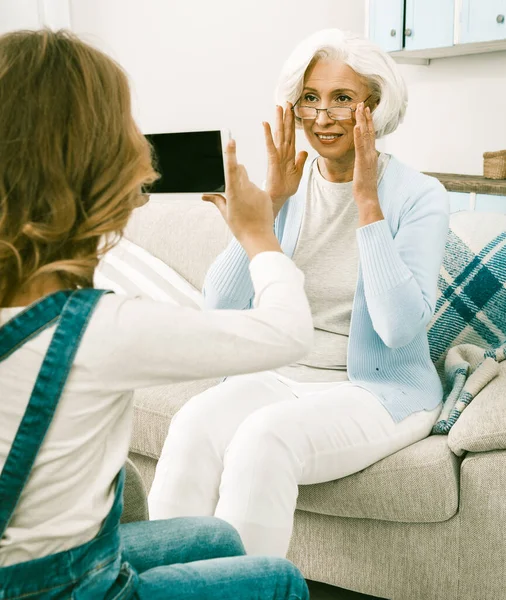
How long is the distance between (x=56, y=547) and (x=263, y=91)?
394 centimetres

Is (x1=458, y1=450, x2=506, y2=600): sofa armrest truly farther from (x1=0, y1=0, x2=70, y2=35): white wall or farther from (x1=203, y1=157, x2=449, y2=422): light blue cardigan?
(x1=0, y1=0, x2=70, y2=35): white wall

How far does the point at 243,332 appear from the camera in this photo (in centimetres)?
79

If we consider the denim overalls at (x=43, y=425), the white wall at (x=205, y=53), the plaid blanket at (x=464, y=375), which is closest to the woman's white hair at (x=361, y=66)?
the plaid blanket at (x=464, y=375)

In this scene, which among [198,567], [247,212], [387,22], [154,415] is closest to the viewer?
[198,567]

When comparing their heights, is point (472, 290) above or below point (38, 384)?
below

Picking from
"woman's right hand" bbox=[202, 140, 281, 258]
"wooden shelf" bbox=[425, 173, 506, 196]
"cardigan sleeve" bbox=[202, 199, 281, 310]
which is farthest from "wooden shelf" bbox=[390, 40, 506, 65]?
"woman's right hand" bbox=[202, 140, 281, 258]

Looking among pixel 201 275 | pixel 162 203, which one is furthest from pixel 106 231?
pixel 162 203

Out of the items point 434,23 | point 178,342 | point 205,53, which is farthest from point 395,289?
point 205,53

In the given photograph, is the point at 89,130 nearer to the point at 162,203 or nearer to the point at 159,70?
the point at 162,203

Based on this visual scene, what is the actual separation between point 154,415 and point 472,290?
852mm

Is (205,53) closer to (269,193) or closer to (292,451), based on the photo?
(269,193)

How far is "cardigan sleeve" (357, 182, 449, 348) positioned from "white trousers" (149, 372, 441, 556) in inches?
6.4

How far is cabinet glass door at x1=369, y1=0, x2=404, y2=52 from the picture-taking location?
3.70m

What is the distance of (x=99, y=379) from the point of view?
2.48ft
